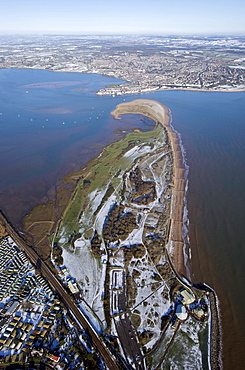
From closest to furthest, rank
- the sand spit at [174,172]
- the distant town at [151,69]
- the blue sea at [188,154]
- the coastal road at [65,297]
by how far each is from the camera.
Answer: the coastal road at [65,297]
the blue sea at [188,154]
the sand spit at [174,172]
the distant town at [151,69]

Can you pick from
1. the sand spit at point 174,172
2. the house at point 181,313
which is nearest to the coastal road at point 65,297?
the house at point 181,313

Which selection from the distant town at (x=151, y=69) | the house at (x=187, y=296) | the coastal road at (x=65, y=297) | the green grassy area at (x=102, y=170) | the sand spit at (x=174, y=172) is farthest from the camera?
the distant town at (x=151, y=69)

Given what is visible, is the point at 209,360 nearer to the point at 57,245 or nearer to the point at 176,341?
the point at 176,341

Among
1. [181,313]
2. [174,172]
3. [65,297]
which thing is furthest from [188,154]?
[65,297]

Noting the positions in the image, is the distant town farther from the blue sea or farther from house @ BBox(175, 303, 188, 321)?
house @ BBox(175, 303, 188, 321)

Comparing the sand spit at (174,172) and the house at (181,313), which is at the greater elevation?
the sand spit at (174,172)

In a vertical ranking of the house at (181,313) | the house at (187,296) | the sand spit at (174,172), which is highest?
the sand spit at (174,172)

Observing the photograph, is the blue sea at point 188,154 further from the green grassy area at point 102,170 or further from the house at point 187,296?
the green grassy area at point 102,170
